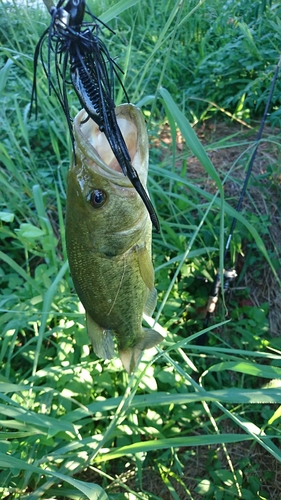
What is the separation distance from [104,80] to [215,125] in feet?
9.20

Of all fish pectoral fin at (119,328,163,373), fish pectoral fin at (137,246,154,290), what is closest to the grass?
fish pectoral fin at (119,328,163,373)

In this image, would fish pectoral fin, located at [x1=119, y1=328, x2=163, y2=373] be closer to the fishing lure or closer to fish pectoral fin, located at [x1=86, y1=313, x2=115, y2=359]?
fish pectoral fin, located at [x1=86, y1=313, x2=115, y2=359]

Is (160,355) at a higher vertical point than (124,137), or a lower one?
lower

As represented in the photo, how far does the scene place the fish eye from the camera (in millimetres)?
843

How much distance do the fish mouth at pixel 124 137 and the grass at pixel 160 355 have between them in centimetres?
39

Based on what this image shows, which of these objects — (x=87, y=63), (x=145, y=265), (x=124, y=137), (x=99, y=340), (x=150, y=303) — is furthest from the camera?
(x=150, y=303)

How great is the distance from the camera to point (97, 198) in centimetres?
85

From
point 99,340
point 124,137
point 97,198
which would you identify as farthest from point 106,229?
point 99,340

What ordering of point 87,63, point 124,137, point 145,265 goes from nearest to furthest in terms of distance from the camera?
1. point 87,63
2. point 124,137
3. point 145,265

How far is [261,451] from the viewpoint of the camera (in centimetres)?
207

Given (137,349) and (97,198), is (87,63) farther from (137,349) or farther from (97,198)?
(137,349)

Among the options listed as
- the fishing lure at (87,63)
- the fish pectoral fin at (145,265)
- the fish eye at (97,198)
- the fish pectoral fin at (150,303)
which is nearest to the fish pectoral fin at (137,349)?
the fish pectoral fin at (150,303)

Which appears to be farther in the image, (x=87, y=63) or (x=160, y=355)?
(x=160, y=355)

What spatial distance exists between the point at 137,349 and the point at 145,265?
1.11ft
